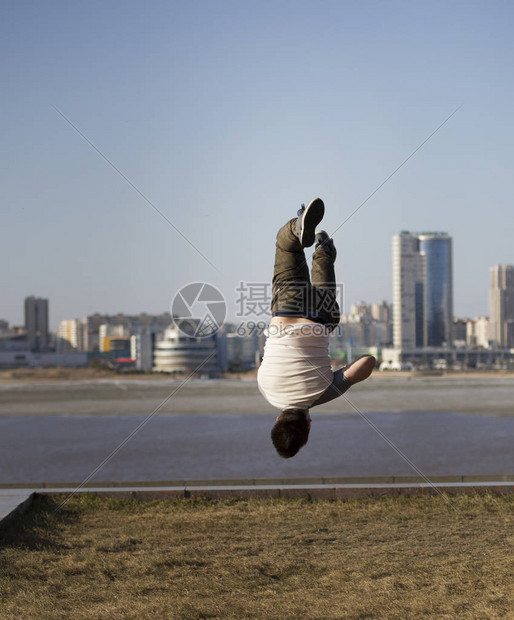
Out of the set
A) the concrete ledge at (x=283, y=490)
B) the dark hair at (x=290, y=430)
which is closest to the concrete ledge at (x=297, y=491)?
the concrete ledge at (x=283, y=490)

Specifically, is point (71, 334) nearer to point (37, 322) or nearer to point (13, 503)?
point (37, 322)

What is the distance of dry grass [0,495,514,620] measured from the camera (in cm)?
746

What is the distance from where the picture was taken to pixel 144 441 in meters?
29.7

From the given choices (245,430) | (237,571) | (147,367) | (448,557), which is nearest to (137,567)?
(237,571)

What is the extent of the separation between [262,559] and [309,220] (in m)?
5.78

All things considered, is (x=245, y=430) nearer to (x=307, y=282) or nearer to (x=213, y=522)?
(x=213, y=522)

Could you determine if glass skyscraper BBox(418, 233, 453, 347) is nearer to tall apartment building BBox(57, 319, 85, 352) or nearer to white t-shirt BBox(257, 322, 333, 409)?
tall apartment building BBox(57, 319, 85, 352)

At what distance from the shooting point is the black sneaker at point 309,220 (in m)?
4.49

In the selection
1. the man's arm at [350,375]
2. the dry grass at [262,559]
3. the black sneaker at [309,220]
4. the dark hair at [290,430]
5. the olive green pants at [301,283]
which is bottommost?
the dry grass at [262,559]

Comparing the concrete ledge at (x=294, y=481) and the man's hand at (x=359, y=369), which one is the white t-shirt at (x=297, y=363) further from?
the concrete ledge at (x=294, y=481)

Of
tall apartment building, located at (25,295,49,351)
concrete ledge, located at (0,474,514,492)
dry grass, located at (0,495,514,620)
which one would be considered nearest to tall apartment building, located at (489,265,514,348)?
tall apartment building, located at (25,295,49,351)

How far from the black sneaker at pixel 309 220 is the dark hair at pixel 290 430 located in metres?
1.06

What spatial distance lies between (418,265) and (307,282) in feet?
517

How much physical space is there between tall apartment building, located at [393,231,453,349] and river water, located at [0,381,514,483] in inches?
3734
